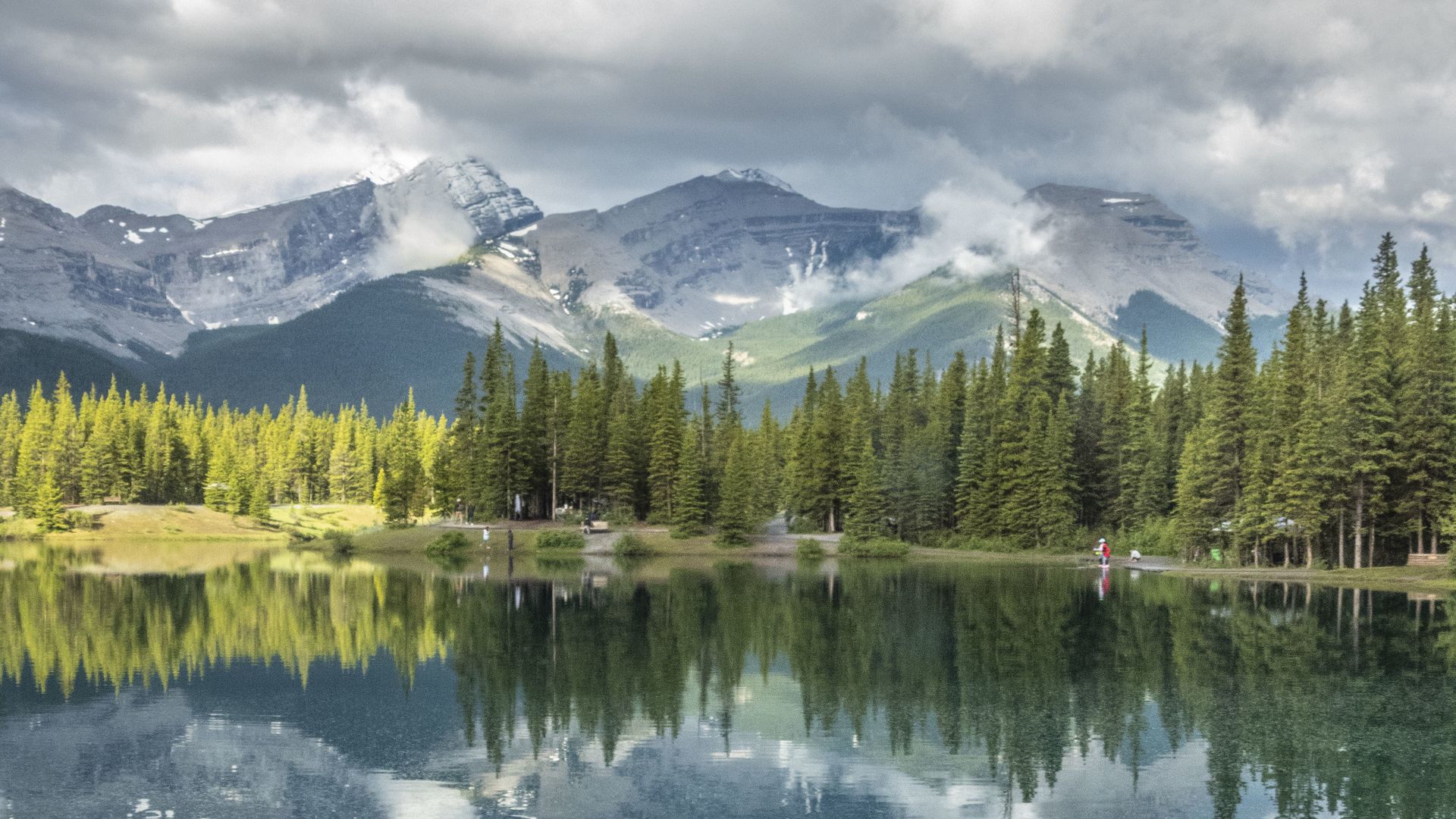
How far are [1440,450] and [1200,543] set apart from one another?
60.8 ft

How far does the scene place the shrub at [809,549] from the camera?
107 m

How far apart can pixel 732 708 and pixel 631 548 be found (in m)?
74.1

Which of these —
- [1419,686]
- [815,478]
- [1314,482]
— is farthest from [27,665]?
[815,478]

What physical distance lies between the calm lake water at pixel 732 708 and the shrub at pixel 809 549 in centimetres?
4183

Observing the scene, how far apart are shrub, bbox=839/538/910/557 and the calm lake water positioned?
41.1 m

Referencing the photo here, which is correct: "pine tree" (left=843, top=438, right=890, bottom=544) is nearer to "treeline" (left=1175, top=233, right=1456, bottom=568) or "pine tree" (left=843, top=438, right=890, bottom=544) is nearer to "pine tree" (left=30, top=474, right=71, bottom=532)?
"treeline" (left=1175, top=233, right=1456, bottom=568)

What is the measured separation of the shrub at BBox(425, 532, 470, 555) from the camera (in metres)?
110

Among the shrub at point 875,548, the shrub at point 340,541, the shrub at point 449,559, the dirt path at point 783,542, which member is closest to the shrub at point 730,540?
the dirt path at point 783,542

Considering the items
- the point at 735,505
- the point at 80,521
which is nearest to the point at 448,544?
the point at 735,505

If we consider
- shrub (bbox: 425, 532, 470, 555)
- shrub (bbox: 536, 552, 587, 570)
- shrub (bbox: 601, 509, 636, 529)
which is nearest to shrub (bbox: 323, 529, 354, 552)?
shrub (bbox: 425, 532, 470, 555)

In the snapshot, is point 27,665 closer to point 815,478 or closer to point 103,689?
point 103,689

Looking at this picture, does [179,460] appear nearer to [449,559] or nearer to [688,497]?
[449,559]

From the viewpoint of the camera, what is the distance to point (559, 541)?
11281 cm

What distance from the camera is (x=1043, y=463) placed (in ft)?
Answer: 339
